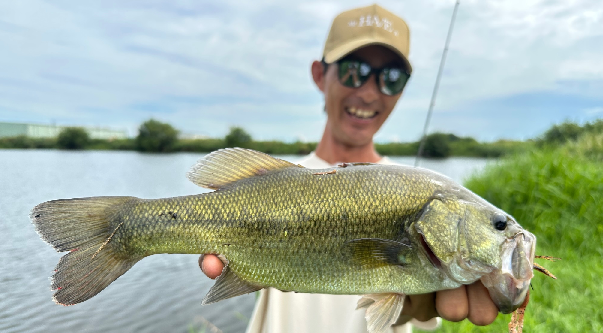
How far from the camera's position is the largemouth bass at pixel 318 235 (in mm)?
1690

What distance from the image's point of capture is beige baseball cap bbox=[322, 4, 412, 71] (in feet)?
11.3

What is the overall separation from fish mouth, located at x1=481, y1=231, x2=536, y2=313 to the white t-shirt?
131 cm

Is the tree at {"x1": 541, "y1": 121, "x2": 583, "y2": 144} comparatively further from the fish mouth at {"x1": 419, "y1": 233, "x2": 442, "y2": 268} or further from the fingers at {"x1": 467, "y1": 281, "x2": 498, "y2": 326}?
the fish mouth at {"x1": 419, "y1": 233, "x2": 442, "y2": 268}

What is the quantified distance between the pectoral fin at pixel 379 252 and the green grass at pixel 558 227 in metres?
3.33

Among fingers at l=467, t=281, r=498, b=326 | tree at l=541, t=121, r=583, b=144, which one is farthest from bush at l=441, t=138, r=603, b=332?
tree at l=541, t=121, r=583, b=144

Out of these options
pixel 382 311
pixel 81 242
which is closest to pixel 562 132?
pixel 382 311

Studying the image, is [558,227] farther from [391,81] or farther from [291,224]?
[291,224]

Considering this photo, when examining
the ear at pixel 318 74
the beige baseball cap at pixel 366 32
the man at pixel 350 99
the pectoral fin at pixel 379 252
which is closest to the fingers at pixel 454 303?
the pectoral fin at pixel 379 252

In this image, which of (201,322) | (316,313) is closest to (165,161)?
(201,322)

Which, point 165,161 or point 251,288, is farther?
point 165,161

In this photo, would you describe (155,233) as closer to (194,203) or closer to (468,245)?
(194,203)

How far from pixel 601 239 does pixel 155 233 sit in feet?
28.2

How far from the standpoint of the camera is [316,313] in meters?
2.96

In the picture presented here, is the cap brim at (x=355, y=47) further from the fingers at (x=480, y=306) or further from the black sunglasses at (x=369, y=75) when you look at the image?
the fingers at (x=480, y=306)
